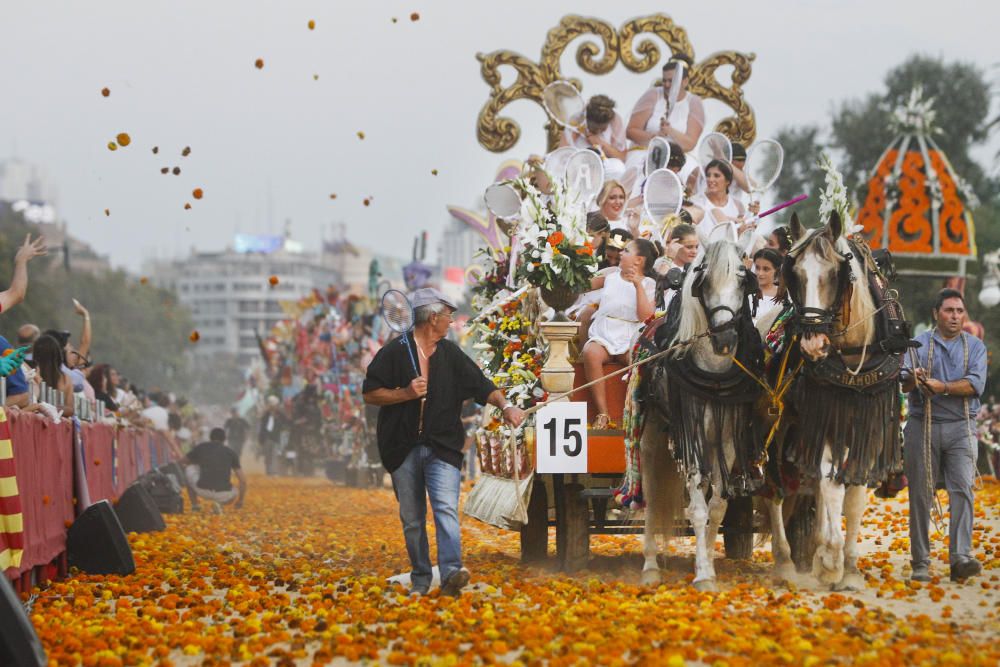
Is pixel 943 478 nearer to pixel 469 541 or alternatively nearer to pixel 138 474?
pixel 469 541

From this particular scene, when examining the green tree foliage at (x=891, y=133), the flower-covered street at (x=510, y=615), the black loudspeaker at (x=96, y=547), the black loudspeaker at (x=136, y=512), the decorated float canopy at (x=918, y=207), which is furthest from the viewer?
the green tree foliage at (x=891, y=133)

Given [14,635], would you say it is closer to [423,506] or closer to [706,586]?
[423,506]

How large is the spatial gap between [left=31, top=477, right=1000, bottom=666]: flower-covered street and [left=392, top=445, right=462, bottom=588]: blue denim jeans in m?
0.21

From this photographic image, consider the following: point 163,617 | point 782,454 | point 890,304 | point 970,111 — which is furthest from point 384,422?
point 970,111

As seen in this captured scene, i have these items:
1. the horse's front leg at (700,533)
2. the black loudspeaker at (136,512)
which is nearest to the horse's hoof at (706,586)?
the horse's front leg at (700,533)

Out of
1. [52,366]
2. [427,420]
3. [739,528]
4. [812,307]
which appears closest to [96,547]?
[52,366]

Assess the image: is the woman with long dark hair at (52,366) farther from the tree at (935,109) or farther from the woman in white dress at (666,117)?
the tree at (935,109)

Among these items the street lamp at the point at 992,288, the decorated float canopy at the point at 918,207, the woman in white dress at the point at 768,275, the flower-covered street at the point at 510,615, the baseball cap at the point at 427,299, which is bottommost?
the flower-covered street at the point at 510,615

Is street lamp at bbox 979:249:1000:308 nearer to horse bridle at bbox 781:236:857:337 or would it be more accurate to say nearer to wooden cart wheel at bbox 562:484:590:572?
wooden cart wheel at bbox 562:484:590:572

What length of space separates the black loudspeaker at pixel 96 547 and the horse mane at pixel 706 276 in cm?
455

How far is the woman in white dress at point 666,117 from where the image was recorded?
15.3 m

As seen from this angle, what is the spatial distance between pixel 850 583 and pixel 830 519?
1.42 ft

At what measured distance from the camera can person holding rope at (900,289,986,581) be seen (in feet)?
34.8

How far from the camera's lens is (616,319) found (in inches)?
476
